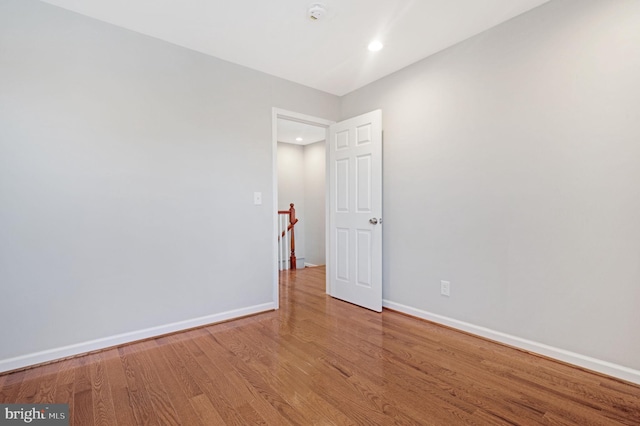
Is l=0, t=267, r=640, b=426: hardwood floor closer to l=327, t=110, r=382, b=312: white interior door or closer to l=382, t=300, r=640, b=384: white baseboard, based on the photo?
l=382, t=300, r=640, b=384: white baseboard

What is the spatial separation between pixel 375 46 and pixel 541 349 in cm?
265

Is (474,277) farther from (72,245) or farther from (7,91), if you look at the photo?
Result: (7,91)

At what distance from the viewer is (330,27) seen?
7.62 feet

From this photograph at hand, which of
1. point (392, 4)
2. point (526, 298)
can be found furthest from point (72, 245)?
point (526, 298)

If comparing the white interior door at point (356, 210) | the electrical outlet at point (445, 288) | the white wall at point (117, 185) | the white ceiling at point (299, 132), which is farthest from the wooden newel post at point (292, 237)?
the electrical outlet at point (445, 288)

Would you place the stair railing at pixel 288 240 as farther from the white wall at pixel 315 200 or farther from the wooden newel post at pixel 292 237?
the white wall at pixel 315 200

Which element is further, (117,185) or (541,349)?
(117,185)

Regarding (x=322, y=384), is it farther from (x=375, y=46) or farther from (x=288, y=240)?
(x=288, y=240)

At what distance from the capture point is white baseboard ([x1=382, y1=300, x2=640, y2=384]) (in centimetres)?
181

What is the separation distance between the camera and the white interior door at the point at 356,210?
311 centimetres

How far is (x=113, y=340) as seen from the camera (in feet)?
7.52

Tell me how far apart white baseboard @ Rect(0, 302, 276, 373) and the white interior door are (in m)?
1.04

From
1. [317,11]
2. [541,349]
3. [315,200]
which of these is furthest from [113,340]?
[315,200]

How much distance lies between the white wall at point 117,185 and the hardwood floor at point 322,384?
14.1 inches
